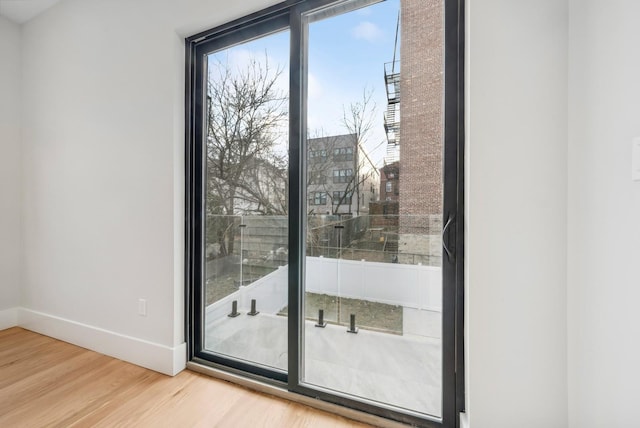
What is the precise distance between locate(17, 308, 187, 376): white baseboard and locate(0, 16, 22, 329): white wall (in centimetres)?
25

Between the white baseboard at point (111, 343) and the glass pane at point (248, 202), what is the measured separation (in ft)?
0.69

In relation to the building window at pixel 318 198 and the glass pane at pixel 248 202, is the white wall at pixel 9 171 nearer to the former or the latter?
the glass pane at pixel 248 202

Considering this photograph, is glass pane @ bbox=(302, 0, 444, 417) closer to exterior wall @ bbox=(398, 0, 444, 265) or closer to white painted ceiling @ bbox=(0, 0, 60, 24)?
exterior wall @ bbox=(398, 0, 444, 265)

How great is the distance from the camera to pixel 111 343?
1955 millimetres

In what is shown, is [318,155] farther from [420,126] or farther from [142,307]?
[142,307]

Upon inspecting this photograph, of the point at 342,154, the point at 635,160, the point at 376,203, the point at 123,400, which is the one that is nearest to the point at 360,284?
the point at 376,203

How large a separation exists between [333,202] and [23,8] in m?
3.12

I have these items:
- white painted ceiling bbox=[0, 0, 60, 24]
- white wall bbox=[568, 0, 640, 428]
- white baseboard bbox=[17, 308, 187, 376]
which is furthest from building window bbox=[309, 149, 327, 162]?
white painted ceiling bbox=[0, 0, 60, 24]

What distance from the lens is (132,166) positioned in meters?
1.88

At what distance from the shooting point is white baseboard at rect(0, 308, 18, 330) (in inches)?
94.7

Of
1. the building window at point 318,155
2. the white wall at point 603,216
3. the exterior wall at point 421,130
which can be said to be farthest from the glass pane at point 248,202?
the white wall at point 603,216

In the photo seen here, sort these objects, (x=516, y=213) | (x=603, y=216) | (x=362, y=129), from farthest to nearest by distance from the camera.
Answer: (x=362, y=129), (x=516, y=213), (x=603, y=216)

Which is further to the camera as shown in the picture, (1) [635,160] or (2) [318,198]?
(2) [318,198]

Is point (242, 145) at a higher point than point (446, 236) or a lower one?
higher
